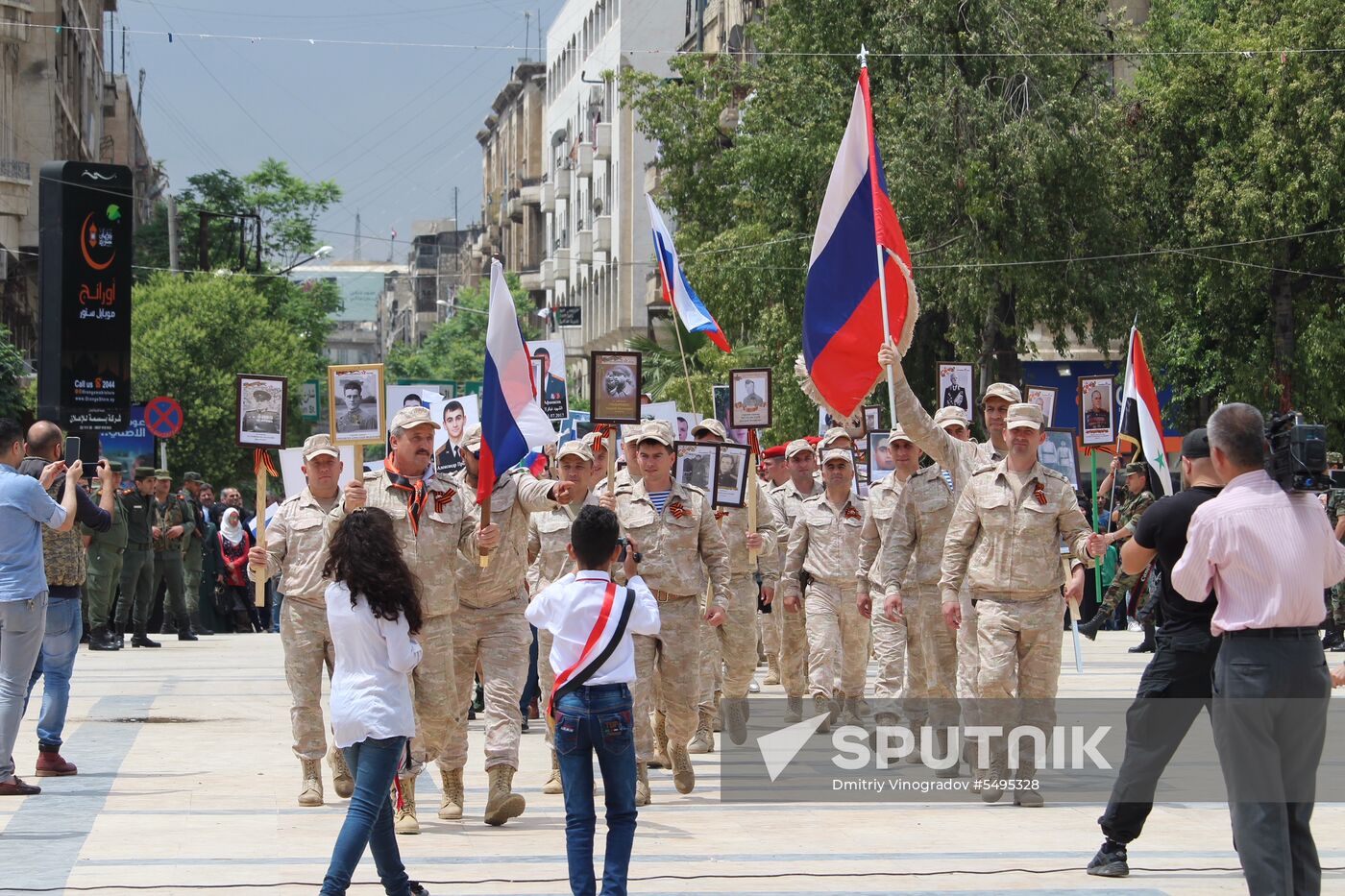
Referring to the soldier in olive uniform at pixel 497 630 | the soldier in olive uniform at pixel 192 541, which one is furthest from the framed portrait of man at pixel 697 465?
the soldier in olive uniform at pixel 192 541

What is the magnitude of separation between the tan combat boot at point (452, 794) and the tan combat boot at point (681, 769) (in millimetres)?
1359

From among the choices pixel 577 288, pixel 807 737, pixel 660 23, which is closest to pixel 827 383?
pixel 807 737

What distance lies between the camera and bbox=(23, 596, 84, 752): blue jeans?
11500mm

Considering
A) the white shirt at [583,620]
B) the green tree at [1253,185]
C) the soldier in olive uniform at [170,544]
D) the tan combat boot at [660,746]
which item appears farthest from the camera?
the green tree at [1253,185]

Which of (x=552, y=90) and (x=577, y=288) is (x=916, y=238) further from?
(x=552, y=90)

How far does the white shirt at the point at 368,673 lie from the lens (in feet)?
24.0

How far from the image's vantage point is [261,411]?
11.9m

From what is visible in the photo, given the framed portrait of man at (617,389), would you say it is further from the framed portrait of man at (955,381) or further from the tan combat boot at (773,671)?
the framed portrait of man at (955,381)

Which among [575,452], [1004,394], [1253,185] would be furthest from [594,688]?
[1253,185]

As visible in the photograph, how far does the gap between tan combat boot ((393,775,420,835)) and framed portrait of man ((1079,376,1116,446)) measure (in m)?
11.6

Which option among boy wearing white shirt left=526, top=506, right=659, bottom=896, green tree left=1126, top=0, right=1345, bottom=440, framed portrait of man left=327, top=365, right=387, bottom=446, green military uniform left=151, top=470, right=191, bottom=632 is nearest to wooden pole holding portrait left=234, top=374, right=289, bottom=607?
framed portrait of man left=327, top=365, right=387, bottom=446

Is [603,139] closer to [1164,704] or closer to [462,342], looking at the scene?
[462,342]

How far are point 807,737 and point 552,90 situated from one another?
81729 millimetres

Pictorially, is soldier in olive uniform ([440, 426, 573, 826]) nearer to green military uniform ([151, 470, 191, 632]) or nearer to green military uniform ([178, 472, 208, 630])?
green military uniform ([151, 470, 191, 632])
